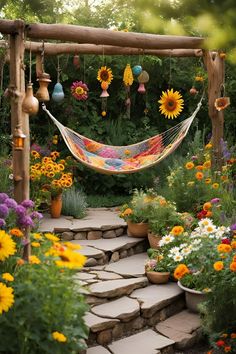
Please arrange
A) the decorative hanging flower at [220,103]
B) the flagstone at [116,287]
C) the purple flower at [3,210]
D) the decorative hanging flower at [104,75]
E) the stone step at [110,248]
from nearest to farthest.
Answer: the purple flower at [3,210], the flagstone at [116,287], the stone step at [110,248], the decorative hanging flower at [220,103], the decorative hanging flower at [104,75]

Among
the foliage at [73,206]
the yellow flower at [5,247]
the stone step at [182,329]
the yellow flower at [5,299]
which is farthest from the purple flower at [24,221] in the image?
the foliage at [73,206]

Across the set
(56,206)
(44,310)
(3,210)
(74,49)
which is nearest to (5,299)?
(44,310)

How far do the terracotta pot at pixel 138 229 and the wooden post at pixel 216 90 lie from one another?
36.0 inches

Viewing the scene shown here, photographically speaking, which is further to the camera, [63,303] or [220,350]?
[220,350]

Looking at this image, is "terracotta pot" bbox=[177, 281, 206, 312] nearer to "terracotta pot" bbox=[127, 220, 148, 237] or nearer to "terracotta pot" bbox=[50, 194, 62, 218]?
"terracotta pot" bbox=[127, 220, 148, 237]

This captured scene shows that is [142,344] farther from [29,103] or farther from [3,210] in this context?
[29,103]

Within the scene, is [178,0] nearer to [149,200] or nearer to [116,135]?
[149,200]

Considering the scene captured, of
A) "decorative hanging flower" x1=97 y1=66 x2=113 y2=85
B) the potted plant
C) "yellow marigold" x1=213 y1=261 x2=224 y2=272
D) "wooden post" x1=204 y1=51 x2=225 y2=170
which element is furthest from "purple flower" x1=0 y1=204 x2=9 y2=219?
"decorative hanging flower" x1=97 y1=66 x2=113 y2=85

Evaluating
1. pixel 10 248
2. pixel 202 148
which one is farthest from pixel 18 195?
pixel 202 148

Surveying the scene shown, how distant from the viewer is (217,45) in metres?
1.57

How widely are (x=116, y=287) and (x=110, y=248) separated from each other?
28.9 inches

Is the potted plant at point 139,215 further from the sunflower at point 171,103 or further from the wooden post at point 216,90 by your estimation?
the sunflower at point 171,103

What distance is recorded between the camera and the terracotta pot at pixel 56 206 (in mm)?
4988

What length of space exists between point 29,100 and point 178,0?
1.82m
